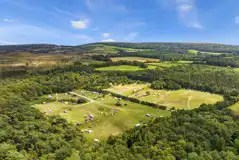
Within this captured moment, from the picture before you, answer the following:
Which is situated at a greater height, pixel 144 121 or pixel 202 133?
pixel 202 133

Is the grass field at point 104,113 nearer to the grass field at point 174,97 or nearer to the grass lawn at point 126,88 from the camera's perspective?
the grass field at point 174,97

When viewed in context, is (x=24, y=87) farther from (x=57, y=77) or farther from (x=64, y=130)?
(x=64, y=130)

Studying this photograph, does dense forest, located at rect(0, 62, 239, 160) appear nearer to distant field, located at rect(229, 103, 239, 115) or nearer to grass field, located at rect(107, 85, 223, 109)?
distant field, located at rect(229, 103, 239, 115)

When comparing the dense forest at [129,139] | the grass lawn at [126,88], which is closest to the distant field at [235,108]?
the dense forest at [129,139]

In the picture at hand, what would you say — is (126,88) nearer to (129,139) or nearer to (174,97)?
(174,97)

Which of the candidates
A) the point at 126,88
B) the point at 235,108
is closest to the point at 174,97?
the point at 235,108

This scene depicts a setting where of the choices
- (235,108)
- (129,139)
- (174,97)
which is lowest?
(174,97)

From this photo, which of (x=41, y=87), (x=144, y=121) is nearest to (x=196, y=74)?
(x=144, y=121)

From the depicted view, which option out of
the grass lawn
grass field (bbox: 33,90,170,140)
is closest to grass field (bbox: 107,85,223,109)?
the grass lawn
